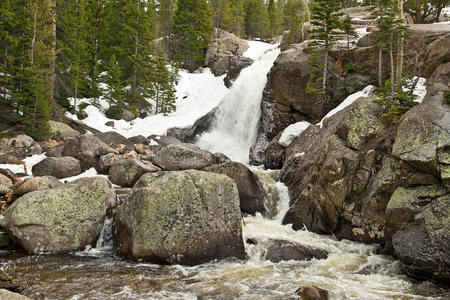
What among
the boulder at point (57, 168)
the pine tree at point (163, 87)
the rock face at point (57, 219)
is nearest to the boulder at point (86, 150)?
the boulder at point (57, 168)

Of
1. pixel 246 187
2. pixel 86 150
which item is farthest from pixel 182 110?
pixel 246 187

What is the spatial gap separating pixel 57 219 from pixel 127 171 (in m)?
6.41

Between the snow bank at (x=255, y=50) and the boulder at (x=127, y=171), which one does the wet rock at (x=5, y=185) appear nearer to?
the boulder at (x=127, y=171)

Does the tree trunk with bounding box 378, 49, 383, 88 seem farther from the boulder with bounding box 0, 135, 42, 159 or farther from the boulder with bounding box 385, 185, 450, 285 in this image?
the boulder with bounding box 0, 135, 42, 159

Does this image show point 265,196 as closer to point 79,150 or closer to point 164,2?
point 79,150

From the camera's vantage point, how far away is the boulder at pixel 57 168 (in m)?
17.1

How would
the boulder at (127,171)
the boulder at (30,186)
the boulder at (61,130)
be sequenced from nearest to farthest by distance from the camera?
the boulder at (30,186), the boulder at (127,171), the boulder at (61,130)

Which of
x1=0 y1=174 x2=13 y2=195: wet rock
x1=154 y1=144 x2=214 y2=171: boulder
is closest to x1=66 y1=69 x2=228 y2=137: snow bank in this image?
x1=154 y1=144 x2=214 y2=171: boulder

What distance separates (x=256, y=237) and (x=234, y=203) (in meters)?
1.61

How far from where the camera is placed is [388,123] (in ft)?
41.8

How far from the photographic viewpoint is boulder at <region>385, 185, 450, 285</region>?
27.1 feet

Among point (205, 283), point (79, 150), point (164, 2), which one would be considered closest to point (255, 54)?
point (164, 2)

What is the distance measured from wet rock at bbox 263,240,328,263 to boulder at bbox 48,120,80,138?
20.1 m

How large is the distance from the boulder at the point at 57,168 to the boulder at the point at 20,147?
12.2ft
